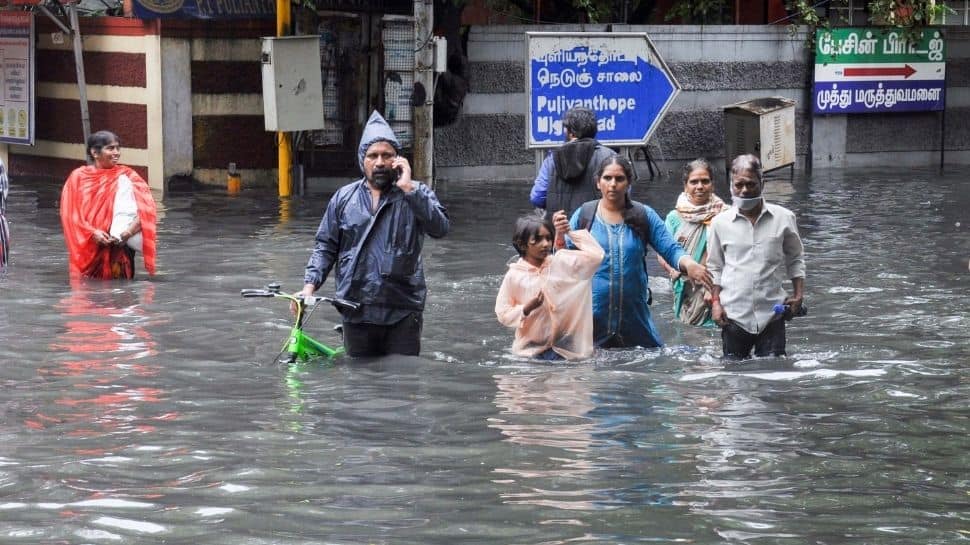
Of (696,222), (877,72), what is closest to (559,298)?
(696,222)

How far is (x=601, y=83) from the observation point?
17.9m

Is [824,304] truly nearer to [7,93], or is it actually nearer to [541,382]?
[541,382]

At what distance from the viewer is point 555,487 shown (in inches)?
249

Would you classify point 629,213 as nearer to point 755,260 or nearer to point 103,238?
point 755,260

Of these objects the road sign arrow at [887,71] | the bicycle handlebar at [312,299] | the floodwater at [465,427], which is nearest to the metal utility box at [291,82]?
the floodwater at [465,427]

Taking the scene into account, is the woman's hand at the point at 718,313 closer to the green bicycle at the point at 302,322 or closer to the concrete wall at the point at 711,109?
the green bicycle at the point at 302,322

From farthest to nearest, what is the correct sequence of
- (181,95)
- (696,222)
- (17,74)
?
(17,74) < (181,95) < (696,222)

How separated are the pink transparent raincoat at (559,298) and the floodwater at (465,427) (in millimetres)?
182

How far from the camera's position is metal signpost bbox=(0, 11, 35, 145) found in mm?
20391

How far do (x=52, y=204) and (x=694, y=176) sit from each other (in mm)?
10384

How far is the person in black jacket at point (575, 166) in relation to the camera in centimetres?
1008

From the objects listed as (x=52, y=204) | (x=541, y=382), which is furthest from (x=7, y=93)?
(x=541, y=382)

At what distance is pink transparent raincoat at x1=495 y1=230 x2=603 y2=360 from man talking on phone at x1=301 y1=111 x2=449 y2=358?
21.0 inches

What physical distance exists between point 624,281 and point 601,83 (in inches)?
369
